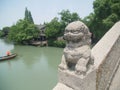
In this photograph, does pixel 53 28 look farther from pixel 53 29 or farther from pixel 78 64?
pixel 78 64

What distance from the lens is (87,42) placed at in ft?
7.01

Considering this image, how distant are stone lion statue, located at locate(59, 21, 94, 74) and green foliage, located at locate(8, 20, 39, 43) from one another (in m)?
15.2

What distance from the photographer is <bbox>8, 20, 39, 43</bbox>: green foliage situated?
669 inches

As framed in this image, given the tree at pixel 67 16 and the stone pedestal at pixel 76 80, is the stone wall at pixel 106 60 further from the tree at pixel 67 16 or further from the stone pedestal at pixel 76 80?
the tree at pixel 67 16

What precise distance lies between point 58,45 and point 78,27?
43.0 feet

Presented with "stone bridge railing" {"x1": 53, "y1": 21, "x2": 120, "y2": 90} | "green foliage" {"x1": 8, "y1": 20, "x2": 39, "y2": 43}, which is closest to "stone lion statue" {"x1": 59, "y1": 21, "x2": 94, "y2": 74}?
"stone bridge railing" {"x1": 53, "y1": 21, "x2": 120, "y2": 90}

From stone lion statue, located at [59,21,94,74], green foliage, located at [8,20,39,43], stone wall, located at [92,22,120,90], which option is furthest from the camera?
green foliage, located at [8,20,39,43]

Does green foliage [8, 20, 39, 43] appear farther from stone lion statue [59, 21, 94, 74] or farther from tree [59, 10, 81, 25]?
stone lion statue [59, 21, 94, 74]

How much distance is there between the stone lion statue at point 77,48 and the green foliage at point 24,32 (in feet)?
49.9

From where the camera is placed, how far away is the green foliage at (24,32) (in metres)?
17.0

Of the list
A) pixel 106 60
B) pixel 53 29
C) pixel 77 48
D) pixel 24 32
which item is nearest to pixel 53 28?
pixel 53 29

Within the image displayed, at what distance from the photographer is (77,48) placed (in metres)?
2.05

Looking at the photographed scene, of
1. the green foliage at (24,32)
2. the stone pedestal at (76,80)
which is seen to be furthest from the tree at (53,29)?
the stone pedestal at (76,80)

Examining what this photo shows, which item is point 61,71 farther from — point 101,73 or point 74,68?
point 101,73
